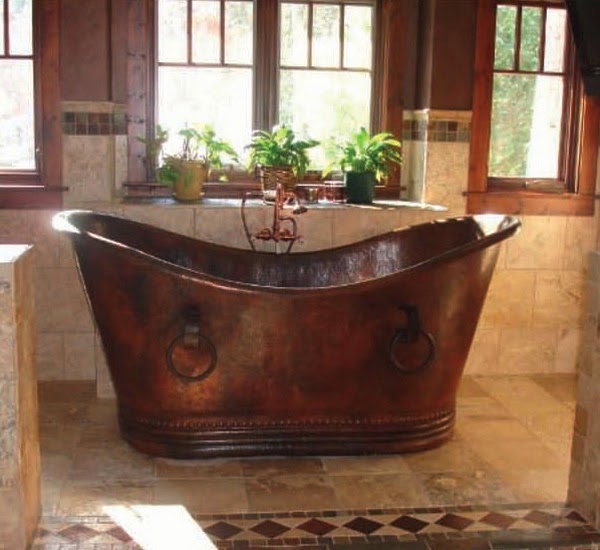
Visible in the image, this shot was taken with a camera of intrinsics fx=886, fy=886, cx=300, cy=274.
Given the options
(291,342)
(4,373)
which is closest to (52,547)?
(4,373)

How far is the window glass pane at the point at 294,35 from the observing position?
14.1 feet

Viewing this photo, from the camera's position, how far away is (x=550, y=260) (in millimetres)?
4410

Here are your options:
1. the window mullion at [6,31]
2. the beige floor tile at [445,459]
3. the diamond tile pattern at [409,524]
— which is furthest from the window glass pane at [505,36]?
the diamond tile pattern at [409,524]

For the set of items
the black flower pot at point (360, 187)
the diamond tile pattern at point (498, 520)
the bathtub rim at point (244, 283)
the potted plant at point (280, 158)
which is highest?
the potted plant at point (280, 158)

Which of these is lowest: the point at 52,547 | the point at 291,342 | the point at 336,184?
the point at 52,547

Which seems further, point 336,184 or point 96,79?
point 336,184

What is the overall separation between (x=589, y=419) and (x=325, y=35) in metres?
2.36

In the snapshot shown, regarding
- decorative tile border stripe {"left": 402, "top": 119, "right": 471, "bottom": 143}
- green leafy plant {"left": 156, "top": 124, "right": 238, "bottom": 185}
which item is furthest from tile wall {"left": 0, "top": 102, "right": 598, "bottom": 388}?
green leafy plant {"left": 156, "top": 124, "right": 238, "bottom": 185}

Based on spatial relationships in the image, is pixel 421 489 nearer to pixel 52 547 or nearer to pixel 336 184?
pixel 52 547

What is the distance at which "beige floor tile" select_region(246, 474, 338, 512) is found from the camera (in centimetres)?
286

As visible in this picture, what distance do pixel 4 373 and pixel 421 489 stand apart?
4.74 ft

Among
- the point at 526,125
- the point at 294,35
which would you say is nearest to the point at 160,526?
the point at 294,35

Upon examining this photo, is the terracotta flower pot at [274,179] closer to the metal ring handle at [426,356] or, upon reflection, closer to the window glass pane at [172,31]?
the window glass pane at [172,31]

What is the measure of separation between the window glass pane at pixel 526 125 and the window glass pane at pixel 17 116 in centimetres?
222
